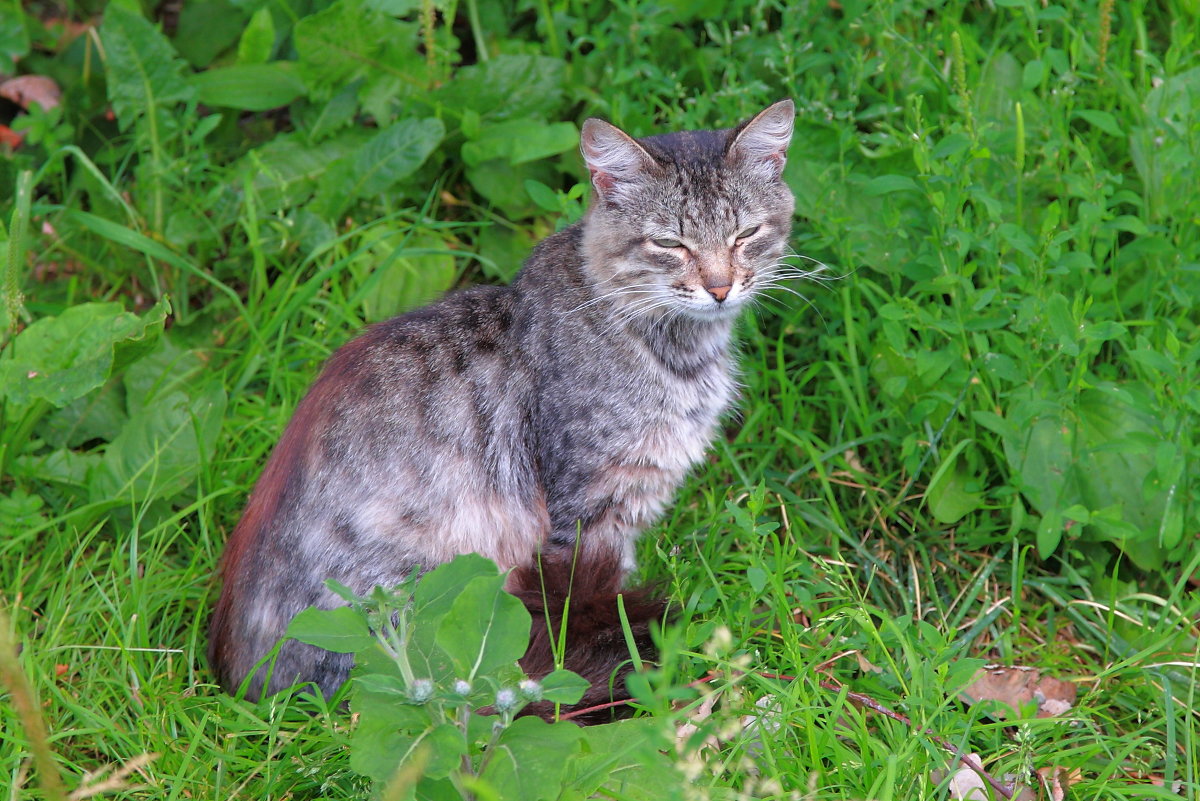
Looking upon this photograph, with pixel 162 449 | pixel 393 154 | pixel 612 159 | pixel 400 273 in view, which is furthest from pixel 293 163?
pixel 612 159

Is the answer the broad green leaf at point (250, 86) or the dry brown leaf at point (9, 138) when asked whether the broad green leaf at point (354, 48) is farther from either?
the dry brown leaf at point (9, 138)

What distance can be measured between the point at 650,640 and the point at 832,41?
92.4 inches

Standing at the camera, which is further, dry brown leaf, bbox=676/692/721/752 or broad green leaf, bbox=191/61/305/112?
broad green leaf, bbox=191/61/305/112

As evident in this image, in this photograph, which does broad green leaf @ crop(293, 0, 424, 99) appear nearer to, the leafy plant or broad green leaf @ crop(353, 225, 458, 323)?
broad green leaf @ crop(353, 225, 458, 323)

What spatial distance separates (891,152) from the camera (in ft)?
12.1

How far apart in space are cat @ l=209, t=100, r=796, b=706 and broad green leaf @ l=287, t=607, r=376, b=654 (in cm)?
70

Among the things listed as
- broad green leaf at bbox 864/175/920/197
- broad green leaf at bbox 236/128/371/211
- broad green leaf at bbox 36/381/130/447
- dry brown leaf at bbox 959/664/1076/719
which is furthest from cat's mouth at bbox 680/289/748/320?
broad green leaf at bbox 36/381/130/447

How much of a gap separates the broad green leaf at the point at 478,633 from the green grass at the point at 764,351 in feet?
1.31

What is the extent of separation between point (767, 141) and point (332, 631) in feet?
6.37

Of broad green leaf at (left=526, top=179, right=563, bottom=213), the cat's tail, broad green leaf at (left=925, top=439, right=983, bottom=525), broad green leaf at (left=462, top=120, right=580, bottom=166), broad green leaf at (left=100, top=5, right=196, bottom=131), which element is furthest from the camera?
broad green leaf at (left=100, top=5, right=196, bottom=131)

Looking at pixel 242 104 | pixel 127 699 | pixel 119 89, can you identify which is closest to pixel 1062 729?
pixel 127 699

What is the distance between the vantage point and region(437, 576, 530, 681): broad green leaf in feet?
7.14

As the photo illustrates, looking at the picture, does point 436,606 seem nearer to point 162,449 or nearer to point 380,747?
point 380,747

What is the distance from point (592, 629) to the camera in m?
2.81
